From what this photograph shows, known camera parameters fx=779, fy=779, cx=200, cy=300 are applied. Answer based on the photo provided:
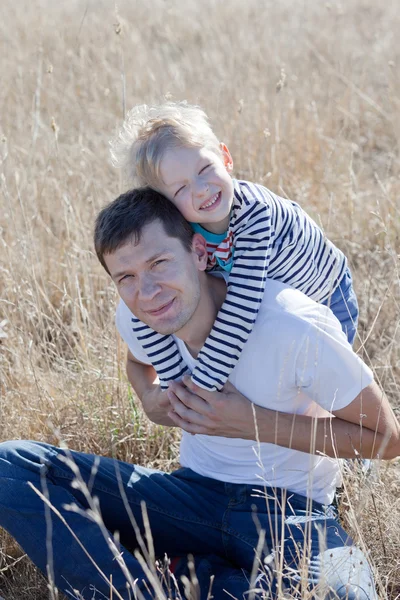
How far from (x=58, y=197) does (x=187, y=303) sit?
2248mm

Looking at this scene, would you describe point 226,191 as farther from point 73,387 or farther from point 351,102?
point 351,102

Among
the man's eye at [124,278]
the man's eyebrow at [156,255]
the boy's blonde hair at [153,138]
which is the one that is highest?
the boy's blonde hair at [153,138]

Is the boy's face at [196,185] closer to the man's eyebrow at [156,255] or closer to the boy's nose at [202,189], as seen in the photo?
the boy's nose at [202,189]

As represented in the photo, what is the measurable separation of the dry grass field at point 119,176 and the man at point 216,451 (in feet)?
0.53

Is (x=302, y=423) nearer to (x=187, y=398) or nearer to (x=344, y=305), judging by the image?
(x=187, y=398)

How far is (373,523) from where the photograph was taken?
7.82 feet

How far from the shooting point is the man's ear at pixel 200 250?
2.34m

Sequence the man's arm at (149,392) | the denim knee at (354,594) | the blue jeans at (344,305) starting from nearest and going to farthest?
the denim knee at (354,594) → the man's arm at (149,392) → the blue jeans at (344,305)

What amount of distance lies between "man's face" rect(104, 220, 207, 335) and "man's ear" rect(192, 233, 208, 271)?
3 centimetres

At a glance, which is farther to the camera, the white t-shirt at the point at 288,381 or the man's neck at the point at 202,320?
the man's neck at the point at 202,320

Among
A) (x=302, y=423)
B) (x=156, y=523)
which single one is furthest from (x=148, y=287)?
(x=156, y=523)

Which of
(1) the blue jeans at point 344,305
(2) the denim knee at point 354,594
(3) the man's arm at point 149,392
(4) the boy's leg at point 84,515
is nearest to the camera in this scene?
(2) the denim knee at point 354,594

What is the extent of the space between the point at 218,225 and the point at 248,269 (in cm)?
31

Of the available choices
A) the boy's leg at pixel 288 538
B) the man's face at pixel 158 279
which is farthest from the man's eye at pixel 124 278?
the boy's leg at pixel 288 538
